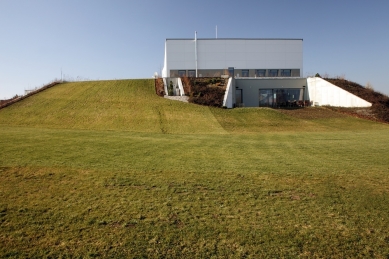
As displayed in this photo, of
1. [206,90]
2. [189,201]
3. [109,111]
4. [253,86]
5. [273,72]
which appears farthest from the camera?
[273,72]

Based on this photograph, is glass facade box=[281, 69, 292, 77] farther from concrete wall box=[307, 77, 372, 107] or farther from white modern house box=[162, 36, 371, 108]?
concrete wall box=[307, 77, 372, 107]

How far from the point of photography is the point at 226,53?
48531mm

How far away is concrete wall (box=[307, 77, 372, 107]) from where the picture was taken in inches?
1241

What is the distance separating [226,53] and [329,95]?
797 inches

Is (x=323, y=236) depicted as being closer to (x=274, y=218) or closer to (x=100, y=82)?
(x=274, y=218)

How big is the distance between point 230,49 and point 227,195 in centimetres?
4579

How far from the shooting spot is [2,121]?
22453 mm

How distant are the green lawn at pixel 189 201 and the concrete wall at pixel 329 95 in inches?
910

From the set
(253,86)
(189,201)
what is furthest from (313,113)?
(189,201)

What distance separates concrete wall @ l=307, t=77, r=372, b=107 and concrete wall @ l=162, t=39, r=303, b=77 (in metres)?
12.9

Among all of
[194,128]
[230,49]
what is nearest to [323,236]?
[194,128]

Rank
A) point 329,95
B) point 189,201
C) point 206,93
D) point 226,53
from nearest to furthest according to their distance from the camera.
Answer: point 189,201
point 206,93
point 329,95
point 226,53

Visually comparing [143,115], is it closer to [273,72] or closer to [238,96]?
[238,96]

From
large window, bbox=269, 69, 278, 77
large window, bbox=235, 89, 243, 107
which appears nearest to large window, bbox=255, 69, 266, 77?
large window, bbox=269, 69, 278, 77
